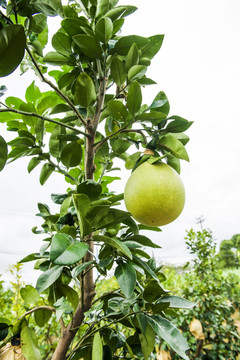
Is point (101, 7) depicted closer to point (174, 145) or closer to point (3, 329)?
point (174, 145)

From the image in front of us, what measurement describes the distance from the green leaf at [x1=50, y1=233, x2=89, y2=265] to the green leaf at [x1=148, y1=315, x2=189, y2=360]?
0.26m

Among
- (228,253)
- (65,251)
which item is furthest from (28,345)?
(228,253)

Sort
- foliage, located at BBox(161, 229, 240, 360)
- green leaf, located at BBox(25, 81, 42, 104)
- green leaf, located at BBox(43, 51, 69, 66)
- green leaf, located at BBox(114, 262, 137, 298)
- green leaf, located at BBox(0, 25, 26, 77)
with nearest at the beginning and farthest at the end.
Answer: green leaf, located at BBox(0, 25, 26, 77) < green leaf, located at BBox(114, 262, 137, 298) < green leaf, located at BBox(43, 51, 69, 66) < green leaf, located at BBox(25, 81, 42, 104) < foliage, located at BBox(161, 229, 240, 360)

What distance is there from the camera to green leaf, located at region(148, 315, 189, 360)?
48 cm

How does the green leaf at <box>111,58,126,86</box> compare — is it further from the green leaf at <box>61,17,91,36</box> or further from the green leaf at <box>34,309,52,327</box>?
the green leaf at <box>34,309,52,327</box>

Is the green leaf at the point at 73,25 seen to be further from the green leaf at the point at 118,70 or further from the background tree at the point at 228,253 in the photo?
the background tree at the point at 228,253

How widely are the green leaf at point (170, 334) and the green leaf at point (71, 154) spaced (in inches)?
16.4

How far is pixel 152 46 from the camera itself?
2.27ft

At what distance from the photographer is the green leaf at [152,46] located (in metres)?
0.68

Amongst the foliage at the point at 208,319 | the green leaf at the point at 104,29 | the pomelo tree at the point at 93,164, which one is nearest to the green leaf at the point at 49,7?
the pomelo tree at the point at 93,164

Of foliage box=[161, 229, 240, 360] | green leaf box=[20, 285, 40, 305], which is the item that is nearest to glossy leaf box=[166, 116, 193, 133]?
green leaf box=[20, 285, 40, 305]

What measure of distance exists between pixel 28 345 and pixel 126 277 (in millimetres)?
280

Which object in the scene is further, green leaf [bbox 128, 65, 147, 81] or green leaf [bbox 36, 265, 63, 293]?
green leaf [bbox 128, 65, 147, 81]

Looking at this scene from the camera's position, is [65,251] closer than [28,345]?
Yes
